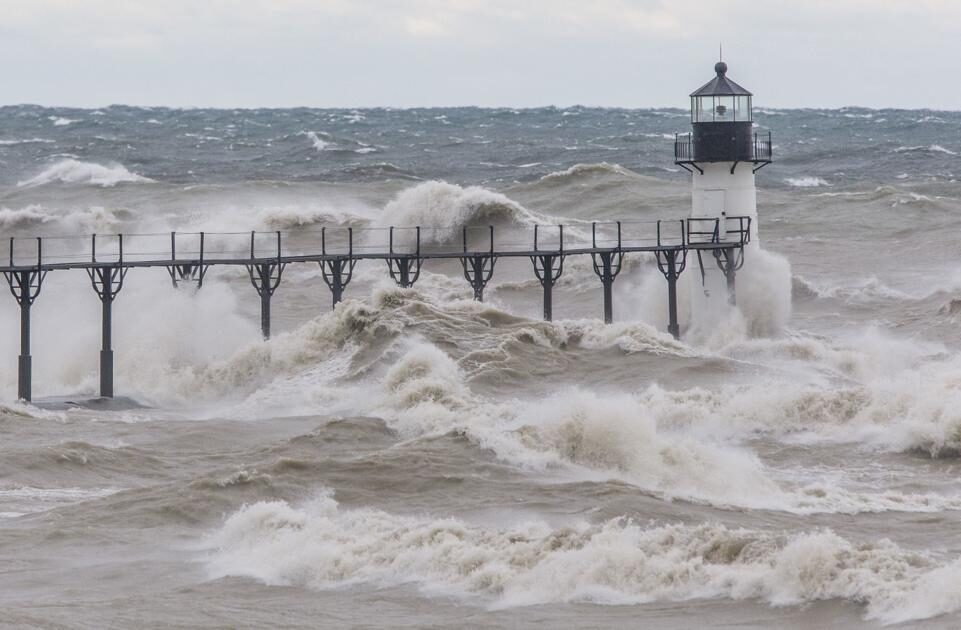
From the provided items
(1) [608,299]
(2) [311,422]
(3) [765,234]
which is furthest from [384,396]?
(3) [765,234]

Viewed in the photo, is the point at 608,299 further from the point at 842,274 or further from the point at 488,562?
the point at 488,562

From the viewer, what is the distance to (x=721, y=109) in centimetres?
3047

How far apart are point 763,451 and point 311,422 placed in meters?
5.84

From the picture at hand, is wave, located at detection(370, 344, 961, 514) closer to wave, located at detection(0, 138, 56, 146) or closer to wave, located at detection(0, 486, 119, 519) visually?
wave, located at detection(0, 486, 119, 519)

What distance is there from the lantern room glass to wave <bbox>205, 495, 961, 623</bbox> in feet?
49.8

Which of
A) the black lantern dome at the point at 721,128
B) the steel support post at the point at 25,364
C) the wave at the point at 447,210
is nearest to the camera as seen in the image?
the steel support post at the point at 25,364

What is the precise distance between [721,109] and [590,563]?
17.1m

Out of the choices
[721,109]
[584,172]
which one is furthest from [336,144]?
[721,109]

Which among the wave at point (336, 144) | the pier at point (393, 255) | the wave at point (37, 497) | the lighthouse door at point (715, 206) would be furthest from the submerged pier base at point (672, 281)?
the wave at point (336, 144)

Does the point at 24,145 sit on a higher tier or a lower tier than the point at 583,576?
higher

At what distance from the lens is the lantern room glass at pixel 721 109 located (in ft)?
99.8

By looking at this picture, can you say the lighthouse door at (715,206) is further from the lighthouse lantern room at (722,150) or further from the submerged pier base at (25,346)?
the submerged pier base at (25,346)

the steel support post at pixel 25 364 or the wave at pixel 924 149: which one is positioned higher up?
the wave at pixel 924 149

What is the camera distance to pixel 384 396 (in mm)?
24000
